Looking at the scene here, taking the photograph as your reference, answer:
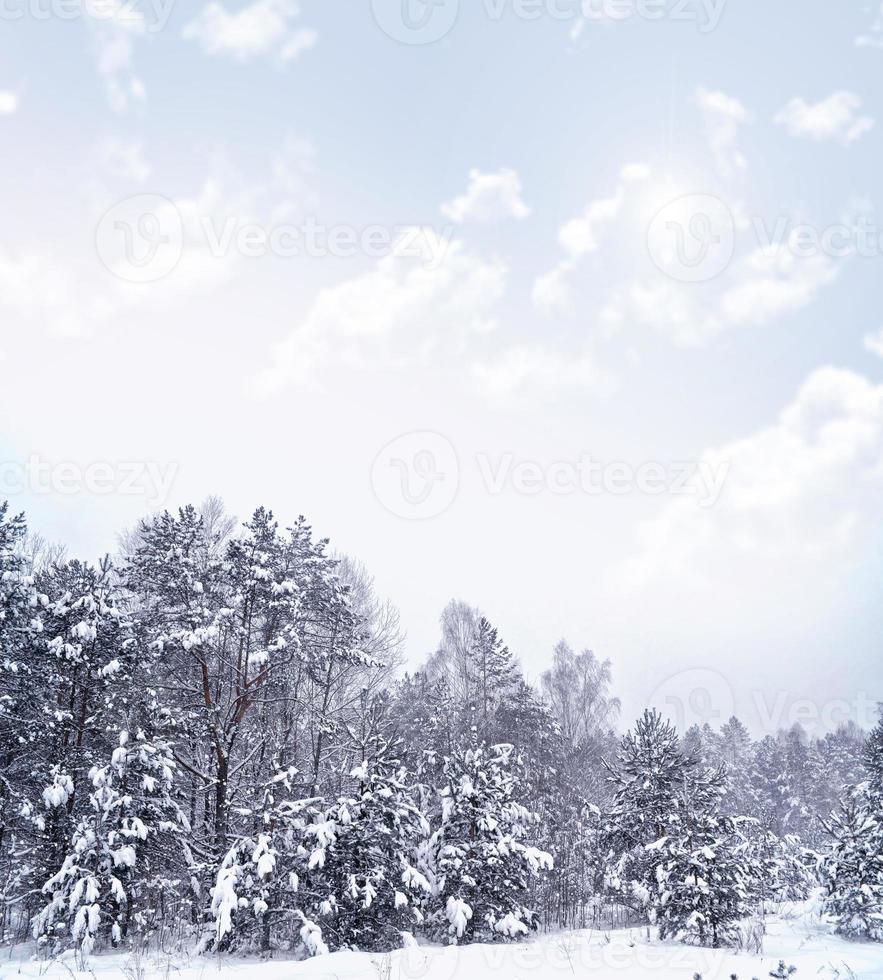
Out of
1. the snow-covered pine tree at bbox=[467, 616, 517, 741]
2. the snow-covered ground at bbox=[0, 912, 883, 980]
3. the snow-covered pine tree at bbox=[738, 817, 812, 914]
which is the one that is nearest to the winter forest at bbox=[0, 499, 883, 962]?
the snow-covered pine tree at bbox=[738, 817, 812, 914]

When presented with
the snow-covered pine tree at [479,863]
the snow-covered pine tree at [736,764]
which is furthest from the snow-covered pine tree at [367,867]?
the snow-covered pine tree at [736,764]

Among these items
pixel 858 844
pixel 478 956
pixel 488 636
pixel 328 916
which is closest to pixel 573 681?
pixel 488 636

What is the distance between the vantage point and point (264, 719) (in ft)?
62.1

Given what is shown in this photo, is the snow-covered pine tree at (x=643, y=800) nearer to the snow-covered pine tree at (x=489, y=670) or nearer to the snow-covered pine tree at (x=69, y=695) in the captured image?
the snow-covered pine tree at (x=489, y=670)

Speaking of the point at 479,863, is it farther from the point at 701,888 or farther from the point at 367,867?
the point at 701,888

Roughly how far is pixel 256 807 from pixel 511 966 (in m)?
8.68

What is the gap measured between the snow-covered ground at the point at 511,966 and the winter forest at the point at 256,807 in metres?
1.79

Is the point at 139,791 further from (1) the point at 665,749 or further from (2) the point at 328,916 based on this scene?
(1) the point at 665,749

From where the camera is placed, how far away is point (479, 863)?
1443cm

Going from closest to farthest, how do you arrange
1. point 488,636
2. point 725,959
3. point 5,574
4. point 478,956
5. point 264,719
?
point 478,956 < point 725,959 < point 5,574 < point 264,719 < point 488,636

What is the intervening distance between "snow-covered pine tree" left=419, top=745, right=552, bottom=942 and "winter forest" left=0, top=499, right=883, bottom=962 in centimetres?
5

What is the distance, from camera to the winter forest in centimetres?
1319

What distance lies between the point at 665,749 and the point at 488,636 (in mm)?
12501

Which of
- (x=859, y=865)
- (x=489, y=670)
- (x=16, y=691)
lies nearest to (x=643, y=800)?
(x=859, y=865)
